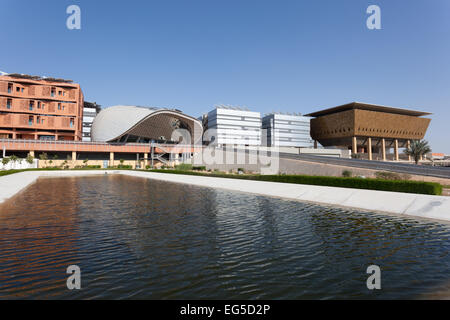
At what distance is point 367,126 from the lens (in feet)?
284

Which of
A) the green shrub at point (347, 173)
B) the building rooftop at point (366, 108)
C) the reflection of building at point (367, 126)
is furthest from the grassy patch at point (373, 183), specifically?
the building rooftop at point (366, 108)

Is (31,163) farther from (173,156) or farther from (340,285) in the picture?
(340,285)

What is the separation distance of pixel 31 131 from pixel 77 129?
1175cm

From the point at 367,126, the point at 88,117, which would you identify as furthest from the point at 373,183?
the point at 88,117

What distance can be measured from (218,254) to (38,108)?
90.0m

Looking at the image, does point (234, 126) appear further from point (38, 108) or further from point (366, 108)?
point (38, 108)

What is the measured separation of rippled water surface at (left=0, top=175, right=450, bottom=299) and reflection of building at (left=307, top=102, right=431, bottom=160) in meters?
81.1

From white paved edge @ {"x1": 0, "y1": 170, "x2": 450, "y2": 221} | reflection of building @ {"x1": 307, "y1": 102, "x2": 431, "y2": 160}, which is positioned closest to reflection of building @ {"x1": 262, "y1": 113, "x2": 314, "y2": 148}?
reflection of building @ {"x1": 307, "y1": 102, "x2": 431, "y2": 160}

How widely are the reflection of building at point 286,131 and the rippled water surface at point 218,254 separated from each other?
106975mm

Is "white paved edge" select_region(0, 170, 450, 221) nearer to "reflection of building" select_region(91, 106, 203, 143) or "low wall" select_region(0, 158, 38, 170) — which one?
"low wall" select_region(0, 158, 38, 170)

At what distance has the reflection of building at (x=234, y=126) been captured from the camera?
108 m

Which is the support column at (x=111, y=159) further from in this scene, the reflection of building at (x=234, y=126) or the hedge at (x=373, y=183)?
the hedge at (x=373, y=183)

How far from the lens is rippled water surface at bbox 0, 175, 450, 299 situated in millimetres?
5371
